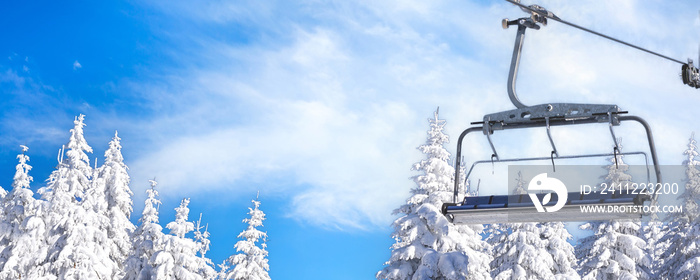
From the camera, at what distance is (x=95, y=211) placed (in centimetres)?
3731

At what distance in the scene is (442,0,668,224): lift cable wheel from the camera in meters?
7.70

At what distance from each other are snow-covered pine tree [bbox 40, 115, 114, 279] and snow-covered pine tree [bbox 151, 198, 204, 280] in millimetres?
2976

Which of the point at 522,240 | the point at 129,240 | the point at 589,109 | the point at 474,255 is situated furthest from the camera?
the point at 129,240

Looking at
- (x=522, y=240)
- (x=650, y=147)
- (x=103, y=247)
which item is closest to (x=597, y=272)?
(x=522, y=240)

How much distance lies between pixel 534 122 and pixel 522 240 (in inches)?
1011

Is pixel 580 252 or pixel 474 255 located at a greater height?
pixel 580 252

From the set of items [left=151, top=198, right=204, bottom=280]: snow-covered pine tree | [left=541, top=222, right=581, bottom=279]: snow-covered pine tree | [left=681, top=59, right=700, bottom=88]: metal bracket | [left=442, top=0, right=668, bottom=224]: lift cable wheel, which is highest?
[left=541, top=222, right=581, bottom=279]: snow-covered pine tree

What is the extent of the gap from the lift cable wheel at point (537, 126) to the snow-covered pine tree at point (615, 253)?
85.4 ft

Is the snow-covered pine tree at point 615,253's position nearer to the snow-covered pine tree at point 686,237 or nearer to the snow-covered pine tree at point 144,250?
the snow-covered pine tree at point 686,237

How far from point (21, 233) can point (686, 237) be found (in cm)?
3198

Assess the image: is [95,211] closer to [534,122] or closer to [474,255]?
[474,255]

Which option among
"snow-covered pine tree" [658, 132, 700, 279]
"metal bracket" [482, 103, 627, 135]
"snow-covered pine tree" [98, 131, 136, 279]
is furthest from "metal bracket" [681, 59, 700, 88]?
"snow-covered pine tree" [98, 131, 136, 279]

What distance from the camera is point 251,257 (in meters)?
37.5

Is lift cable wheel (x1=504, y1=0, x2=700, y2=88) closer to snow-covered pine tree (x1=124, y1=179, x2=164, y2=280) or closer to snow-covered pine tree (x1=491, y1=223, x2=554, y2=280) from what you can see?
snow-covered pine tree (x1=491, y1=223, x2=554, y2=280)
